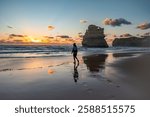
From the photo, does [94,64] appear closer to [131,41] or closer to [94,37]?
[94,37]

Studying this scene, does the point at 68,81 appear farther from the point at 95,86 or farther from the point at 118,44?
the point at 118,44

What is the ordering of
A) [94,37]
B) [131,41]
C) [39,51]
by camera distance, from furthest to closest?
[131,41] < [94,37] < [39,51]

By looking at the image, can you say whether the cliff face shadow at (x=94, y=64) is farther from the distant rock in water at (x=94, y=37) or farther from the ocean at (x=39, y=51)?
the distant rock in water at (x=94, y=37)

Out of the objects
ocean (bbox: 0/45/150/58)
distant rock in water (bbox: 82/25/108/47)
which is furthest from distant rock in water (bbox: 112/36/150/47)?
ocean (bbox: 0/45/150/58)

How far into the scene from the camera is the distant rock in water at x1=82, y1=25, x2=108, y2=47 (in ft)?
287

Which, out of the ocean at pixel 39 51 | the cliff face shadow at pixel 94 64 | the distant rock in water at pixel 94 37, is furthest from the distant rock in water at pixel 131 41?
the cliff face shadow at pixel 94 64

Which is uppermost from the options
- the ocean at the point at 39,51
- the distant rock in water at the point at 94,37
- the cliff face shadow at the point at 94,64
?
the distant rock in water at the point at 94,37

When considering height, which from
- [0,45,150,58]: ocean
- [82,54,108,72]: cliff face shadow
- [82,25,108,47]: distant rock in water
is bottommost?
[82,54,108,72]: cliff face shadow

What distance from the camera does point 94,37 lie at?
8894cm

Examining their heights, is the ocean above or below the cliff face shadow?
above

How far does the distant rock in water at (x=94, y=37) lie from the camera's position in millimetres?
87375

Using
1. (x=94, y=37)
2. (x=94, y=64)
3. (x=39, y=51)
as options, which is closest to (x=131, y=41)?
(x=94, y=37)

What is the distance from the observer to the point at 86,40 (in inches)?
3526

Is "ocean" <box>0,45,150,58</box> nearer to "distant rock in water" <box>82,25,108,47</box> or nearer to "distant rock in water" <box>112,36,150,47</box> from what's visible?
"distant rock in water" <box>82,25,108,47</box>
